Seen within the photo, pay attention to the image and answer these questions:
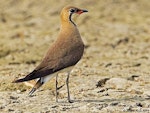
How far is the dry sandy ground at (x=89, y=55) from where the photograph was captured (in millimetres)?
7941

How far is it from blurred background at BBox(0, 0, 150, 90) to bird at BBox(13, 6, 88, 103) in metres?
1.52

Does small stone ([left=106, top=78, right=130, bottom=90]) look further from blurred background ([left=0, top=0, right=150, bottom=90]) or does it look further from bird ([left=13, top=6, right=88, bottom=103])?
bird ([left=13, top=6, right=88, bottom=103])

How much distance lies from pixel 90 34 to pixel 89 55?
1977mm

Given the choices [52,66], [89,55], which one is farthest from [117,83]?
[89,55]

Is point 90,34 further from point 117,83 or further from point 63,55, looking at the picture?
point 63,55

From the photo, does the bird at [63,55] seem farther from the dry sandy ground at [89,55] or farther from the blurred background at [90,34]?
the blurred background at [90,34]

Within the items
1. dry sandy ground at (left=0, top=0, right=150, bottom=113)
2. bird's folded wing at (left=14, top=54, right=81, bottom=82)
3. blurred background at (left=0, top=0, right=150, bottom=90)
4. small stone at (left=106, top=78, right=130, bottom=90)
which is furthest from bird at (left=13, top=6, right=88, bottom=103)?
blurred background at (left=0, top=0, right=150, bottom=90)

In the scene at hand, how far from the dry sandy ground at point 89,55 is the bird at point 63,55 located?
44cm

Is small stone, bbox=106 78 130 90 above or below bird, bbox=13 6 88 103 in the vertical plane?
below

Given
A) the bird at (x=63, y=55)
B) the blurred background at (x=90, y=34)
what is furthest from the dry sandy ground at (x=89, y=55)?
the bird at (x=63, y=55)

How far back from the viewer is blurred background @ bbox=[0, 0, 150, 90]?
11.4 meters

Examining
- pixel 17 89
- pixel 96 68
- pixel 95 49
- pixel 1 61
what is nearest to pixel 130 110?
pixel 17 89

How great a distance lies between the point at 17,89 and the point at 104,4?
9.75 metres

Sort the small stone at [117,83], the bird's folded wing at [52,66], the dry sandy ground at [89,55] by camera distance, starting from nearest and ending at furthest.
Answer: the bird's folded wing at [52,66] < the dry sandy ground at [89,55] < the small stone at [117,83]
